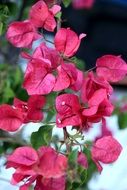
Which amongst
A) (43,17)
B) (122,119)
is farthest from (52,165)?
(122,119)

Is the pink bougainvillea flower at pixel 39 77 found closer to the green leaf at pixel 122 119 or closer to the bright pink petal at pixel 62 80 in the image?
the bright pink petal at pixel 62 80

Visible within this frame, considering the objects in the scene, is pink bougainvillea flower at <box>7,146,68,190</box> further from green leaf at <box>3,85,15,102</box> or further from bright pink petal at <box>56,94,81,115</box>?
green leaf at <box>3,85,15,102</box>

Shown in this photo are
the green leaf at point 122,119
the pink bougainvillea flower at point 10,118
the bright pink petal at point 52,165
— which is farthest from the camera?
the green leaf at point 122,119

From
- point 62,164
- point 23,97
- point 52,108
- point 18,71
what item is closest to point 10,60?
point 18,71

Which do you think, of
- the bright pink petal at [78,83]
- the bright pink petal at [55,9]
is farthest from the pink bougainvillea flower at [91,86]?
the bright pink petal at [55,9]

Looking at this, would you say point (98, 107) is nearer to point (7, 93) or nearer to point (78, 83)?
point (78, 83)

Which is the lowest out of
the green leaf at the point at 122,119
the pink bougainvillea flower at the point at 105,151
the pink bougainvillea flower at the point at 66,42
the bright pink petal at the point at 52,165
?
the green leaf at the point at 122,119
